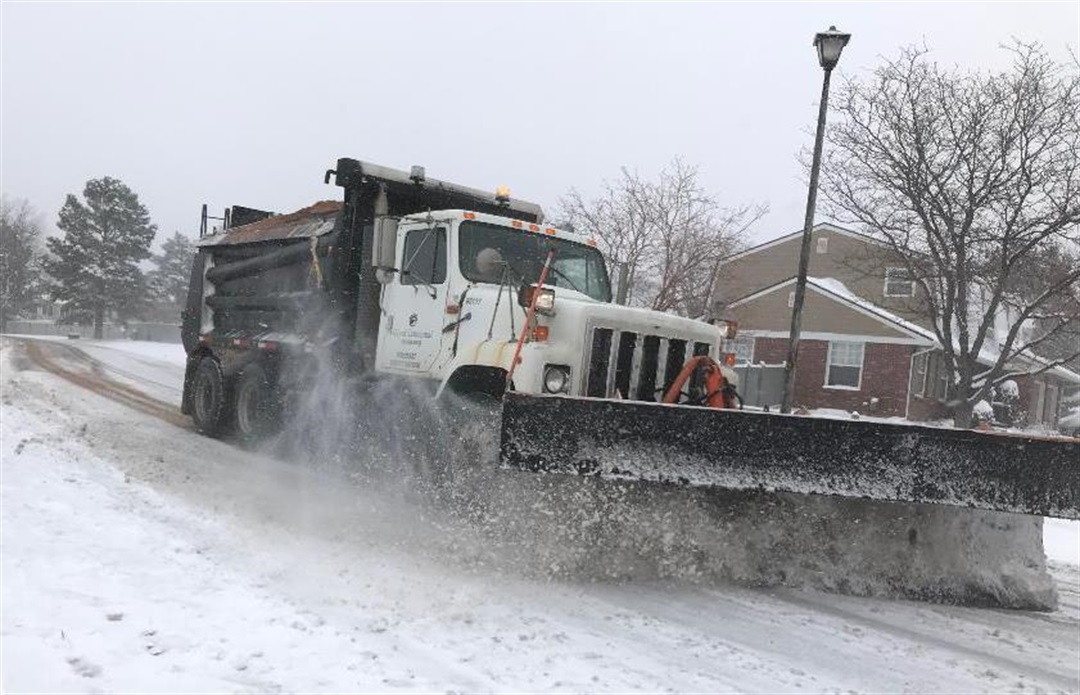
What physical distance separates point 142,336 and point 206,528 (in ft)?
195

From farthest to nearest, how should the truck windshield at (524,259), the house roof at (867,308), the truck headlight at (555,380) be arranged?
the house roof at (867,308) < the truck windshield at (524,259) < the truck headlight at (555,380)

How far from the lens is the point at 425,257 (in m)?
6.89

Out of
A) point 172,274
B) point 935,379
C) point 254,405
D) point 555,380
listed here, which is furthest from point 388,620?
point 172,274

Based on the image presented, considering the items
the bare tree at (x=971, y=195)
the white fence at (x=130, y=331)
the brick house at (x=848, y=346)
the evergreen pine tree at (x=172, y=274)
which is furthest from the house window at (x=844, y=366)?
the evergreen pine tree at (x=172, y=274)

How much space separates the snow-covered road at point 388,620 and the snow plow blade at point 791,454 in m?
0.78

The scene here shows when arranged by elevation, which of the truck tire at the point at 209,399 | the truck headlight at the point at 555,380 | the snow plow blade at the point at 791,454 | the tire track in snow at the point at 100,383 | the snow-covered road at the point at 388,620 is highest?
the truck headlight at the point at 555,380

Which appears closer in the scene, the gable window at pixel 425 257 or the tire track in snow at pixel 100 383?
the gable window at pixel 425 257

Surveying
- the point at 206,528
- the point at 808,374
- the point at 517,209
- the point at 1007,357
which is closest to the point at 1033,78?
the point at 1007,357

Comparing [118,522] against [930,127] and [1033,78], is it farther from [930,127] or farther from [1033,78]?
[1033,78]

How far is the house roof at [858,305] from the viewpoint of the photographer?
24.7 metres

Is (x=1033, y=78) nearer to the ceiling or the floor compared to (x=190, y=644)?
nearer to the ceiling

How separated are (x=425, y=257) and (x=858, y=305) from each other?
21552 mm

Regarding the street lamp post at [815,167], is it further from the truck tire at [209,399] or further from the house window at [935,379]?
the house window at [935,379]

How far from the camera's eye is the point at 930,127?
12656 millimetres
